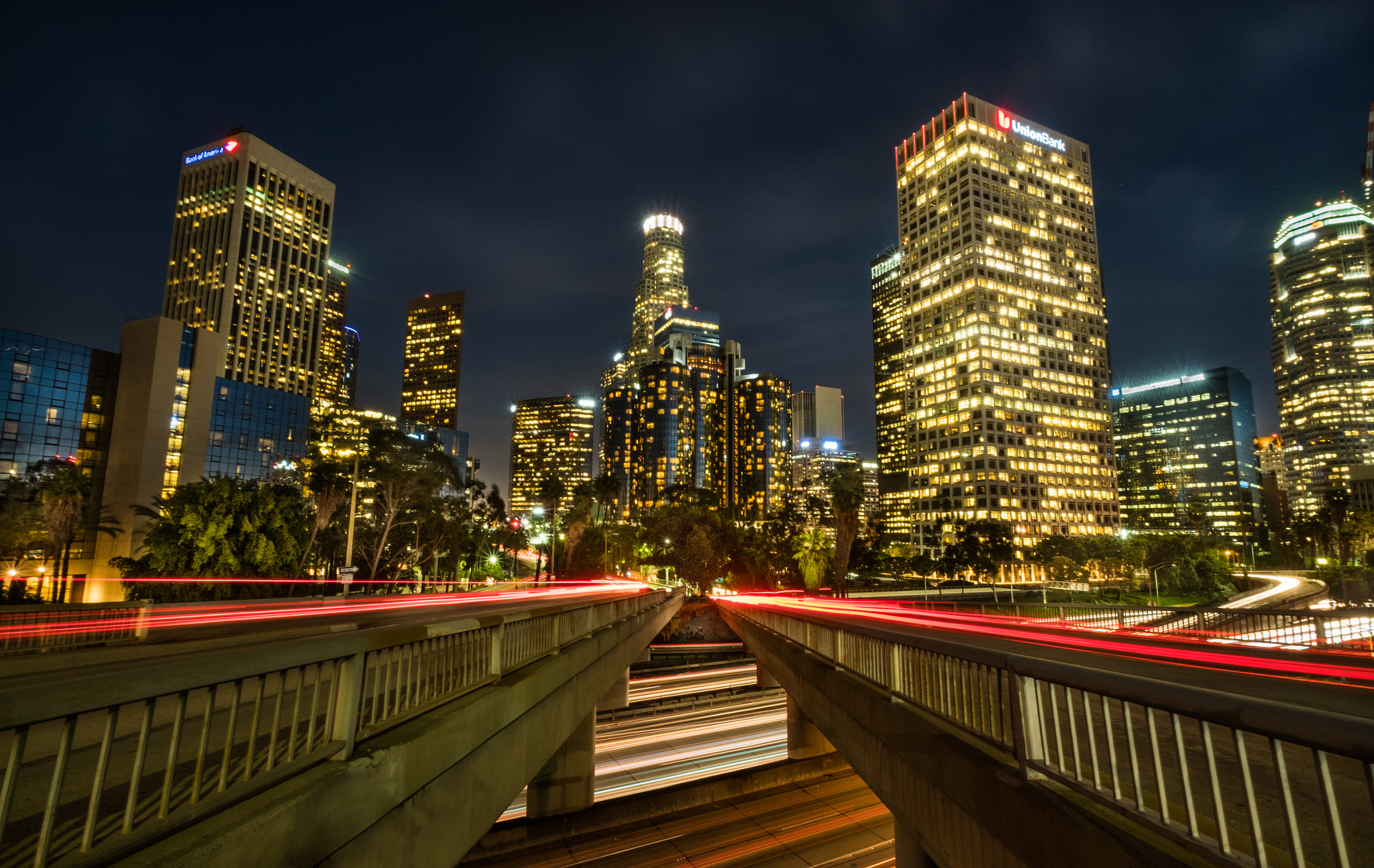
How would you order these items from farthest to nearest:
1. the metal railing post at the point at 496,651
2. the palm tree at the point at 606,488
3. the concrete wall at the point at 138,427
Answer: the palm tree at the point at 606,488 < the concrete wall at the point at 138,427 < the metal railing post at the point at 496,651

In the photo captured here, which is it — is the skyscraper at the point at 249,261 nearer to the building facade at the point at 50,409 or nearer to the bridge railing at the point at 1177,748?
the building facade at the point at 50,409

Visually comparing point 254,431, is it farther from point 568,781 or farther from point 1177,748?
point 1177,748

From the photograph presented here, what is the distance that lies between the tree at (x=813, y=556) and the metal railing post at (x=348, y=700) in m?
74.5

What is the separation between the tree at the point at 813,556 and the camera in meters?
77.0

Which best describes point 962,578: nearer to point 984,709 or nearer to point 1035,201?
point 984,709

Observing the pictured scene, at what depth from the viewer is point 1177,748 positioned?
3688mm

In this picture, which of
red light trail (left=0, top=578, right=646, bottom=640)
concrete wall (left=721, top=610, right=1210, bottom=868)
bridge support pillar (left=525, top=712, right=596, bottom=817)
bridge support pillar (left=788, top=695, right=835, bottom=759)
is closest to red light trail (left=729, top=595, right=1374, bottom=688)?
bridge support pillar (left=788, top=695, right=835, bottom=759)

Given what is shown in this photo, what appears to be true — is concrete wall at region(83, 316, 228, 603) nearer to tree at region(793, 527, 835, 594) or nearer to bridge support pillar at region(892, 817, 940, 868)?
tree at region(793, 527, 835, 594)

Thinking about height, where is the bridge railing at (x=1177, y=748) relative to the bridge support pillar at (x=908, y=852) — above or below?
above

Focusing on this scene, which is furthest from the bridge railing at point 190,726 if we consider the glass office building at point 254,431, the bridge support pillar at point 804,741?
the glass office building at point 254,431

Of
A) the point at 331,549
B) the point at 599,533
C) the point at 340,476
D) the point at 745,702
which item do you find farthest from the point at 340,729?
the point at 599,533

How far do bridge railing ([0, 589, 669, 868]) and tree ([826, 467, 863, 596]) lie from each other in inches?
2613

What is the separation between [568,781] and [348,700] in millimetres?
19192

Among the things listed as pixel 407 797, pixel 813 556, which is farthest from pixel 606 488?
pixel 407 797
